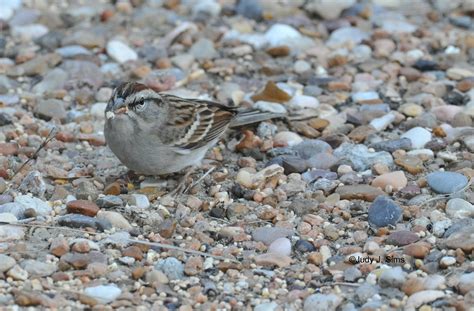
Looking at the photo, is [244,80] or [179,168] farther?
[244,80]

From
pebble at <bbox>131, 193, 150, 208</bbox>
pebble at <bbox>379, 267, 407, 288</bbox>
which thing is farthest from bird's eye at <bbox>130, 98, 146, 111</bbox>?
pebble at <bbox>379, 267, 407, 288</bbox>

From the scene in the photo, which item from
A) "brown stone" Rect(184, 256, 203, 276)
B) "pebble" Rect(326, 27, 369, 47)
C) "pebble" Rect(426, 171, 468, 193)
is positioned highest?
"brown stone" Rect(184, 256, 203, 276)

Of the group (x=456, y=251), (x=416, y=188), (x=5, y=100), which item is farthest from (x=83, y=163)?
(x=456, y=251)

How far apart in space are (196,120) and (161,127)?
316 millimetres

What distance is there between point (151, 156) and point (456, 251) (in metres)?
1.99

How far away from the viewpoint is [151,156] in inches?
241

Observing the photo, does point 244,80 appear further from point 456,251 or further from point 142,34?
point 456,251

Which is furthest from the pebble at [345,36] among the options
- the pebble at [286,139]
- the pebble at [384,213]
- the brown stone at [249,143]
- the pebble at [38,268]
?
the pebble at [38,268]

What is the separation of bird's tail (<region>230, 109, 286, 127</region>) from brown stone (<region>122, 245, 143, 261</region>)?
5.85ft

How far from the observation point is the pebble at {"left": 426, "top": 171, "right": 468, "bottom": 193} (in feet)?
19.2

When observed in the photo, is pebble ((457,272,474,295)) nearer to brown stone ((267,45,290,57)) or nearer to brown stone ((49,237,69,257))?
brown stone ((49,237,69,257))

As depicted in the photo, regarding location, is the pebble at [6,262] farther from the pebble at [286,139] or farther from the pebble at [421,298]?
the pebble at [286,139]

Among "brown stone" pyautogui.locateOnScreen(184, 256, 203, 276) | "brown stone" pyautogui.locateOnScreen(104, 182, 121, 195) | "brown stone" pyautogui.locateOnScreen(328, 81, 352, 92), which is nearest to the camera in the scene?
"brown stone" pyautogui.locateOnScreen(184, 256, 203, 276)

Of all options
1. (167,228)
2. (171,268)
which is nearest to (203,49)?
(167,228)
